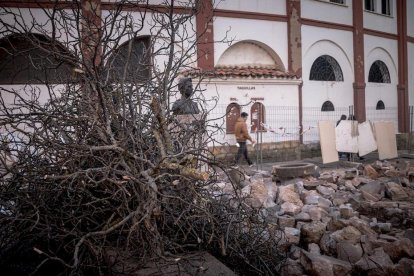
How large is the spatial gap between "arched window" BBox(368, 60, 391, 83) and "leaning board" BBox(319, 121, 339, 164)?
726 cm

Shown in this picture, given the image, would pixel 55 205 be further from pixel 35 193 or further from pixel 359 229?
pixel 359 229

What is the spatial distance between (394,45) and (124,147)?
61.1 feet

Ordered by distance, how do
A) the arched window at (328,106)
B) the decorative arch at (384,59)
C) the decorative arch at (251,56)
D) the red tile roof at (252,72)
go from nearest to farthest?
the red tile roof at (252,72)
the decorative arch at (251,56)
the arched window at (328,106)
the decorative arch at (384,59)

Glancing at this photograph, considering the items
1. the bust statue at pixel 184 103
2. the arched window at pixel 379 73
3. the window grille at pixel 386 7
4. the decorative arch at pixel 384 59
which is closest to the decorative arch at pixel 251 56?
the decorative arch at pixel 384 59

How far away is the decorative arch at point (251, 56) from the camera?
1369cm

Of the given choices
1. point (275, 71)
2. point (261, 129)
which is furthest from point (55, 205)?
point (275, 71)

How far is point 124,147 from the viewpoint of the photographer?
2949 millimetres

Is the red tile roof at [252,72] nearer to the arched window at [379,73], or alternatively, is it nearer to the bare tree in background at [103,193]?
the arched window at [379,73]

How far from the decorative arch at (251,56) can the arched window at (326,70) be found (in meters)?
1.77

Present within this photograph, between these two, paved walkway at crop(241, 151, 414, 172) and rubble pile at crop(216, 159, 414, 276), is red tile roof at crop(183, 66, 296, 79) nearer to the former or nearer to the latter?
paved walkway at crop(241, 151, 414, 172)

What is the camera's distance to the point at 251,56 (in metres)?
14.1

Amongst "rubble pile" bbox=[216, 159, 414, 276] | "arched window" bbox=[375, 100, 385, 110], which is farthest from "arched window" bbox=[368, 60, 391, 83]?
"rubble pile" bbox=[216, 159, 414, 276]

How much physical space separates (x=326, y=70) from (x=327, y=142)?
5.28 metres

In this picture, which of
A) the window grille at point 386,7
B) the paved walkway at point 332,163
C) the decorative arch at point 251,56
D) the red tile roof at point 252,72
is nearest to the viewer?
the paved walkway at point 332,163
